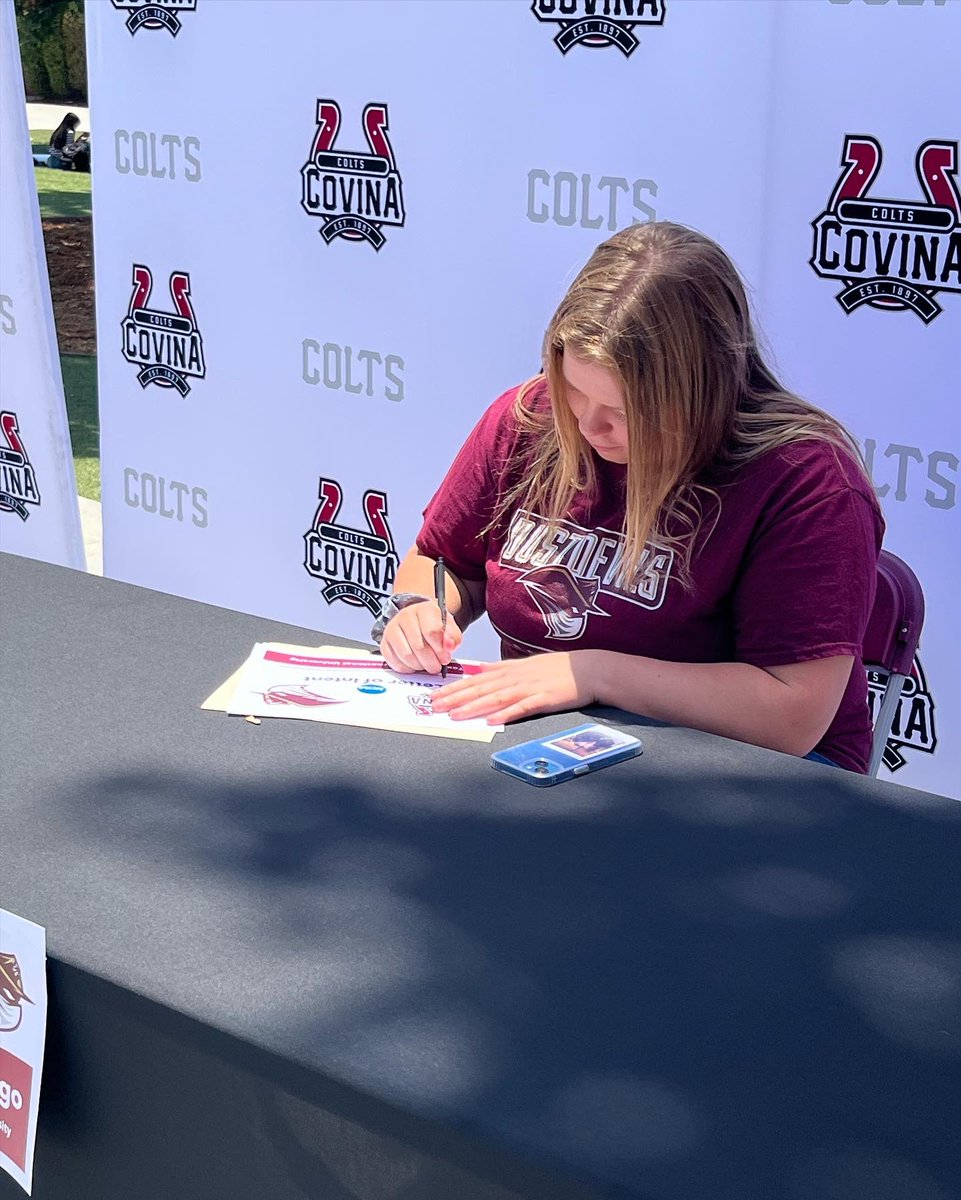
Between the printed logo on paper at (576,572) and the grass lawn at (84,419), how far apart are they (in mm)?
4052

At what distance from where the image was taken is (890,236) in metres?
2.33

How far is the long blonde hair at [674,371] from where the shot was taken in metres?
1.68

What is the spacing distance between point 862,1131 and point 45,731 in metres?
0.93

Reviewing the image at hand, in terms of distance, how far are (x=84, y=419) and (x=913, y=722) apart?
16.7 feet

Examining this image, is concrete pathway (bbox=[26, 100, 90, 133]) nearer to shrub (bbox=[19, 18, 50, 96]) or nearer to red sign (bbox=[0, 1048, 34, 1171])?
shrub (bbox=[19, 18, 50, 96])

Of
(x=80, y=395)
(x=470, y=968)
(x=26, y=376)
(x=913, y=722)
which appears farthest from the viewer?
(x=80, y=395)

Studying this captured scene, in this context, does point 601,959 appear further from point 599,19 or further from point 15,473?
point 15,473

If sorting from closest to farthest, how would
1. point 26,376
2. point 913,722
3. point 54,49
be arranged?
point 913,722, point 26,376, point 54,49

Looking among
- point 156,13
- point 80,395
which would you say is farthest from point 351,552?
point 80,395

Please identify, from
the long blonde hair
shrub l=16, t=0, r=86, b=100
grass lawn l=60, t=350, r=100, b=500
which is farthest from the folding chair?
shrub l=16, t=0, r=86, b=100

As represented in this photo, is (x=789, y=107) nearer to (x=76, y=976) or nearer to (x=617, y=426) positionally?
(x=617, y=426)

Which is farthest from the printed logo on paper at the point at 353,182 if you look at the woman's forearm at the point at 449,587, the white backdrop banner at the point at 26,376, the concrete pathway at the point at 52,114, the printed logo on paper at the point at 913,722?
the concrete pathway at the point at 52,114

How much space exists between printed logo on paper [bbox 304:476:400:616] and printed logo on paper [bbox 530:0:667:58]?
3.39 ft

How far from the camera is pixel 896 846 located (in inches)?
50.0
